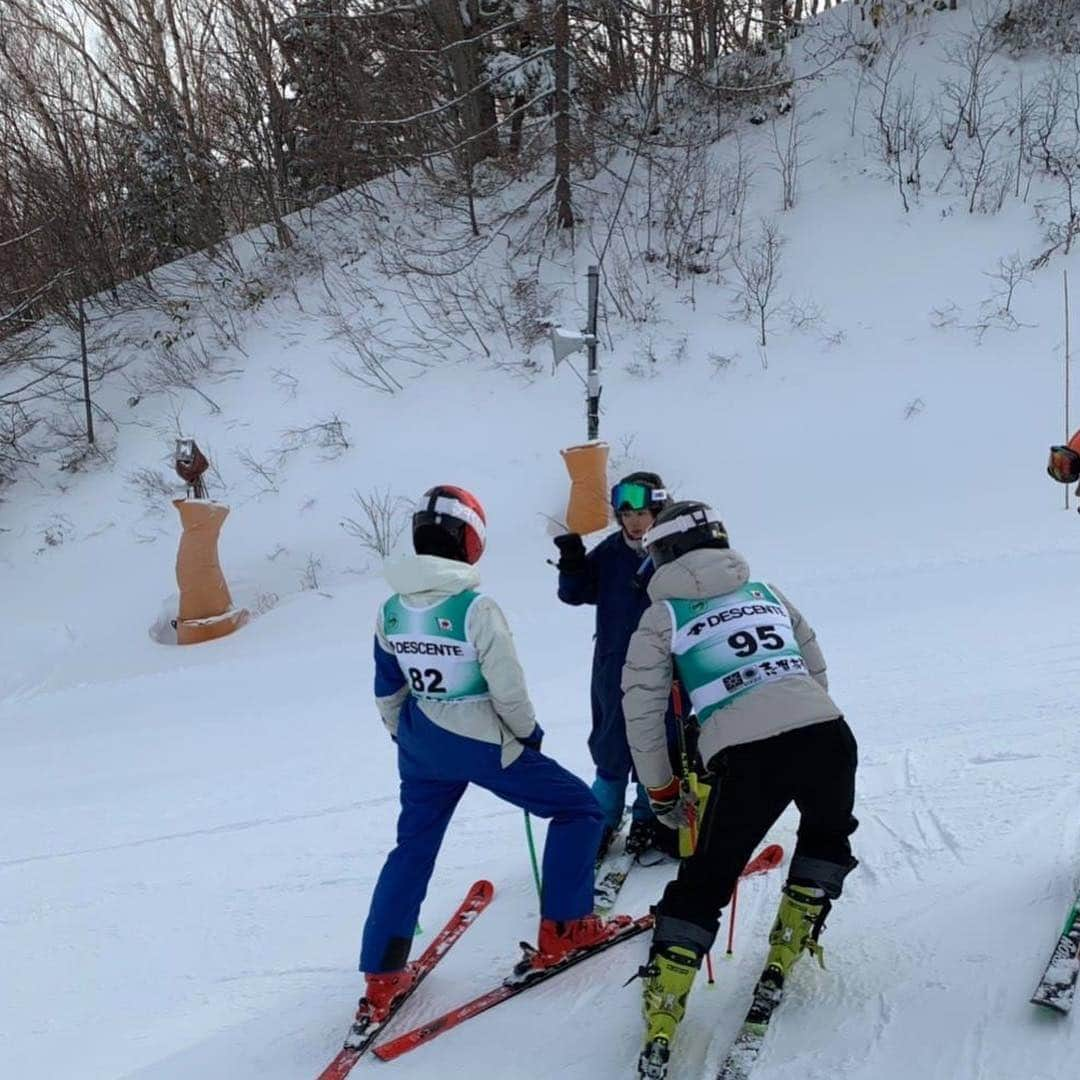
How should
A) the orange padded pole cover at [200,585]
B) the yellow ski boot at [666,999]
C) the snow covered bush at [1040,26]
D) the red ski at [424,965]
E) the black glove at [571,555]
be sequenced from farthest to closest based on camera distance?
the snow covered bush at [1040,26], the orange padded pole cover at [200,585], the black glove at [571,555], the red ski at [424,965], the yellow ski boot at [666,999]

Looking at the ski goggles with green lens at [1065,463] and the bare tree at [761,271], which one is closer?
the ski goggles with green lens at [1065,463]

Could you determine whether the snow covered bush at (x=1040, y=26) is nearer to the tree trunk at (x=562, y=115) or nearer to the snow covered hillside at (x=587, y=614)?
the snow covered hillside at (x=587, y=614)

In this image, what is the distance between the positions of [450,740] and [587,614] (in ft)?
14.9

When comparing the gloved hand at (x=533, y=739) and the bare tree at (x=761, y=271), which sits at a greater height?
the bare tree at (x=761, y=271)

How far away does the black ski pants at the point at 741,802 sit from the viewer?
8.23ft

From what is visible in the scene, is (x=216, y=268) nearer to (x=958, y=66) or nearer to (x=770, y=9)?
(x=770, y=9)

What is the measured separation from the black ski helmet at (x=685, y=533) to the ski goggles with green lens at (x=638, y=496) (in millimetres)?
659

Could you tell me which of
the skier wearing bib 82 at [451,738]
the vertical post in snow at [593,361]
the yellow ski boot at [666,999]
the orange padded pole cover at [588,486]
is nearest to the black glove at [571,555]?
the skier wearing bib 82 at [451,738]

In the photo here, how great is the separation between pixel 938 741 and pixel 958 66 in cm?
1212

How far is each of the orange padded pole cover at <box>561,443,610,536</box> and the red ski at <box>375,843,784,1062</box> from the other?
5.85 metres

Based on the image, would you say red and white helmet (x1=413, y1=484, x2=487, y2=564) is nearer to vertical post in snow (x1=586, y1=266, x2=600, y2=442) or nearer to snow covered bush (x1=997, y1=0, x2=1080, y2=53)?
vertical post in snow (x1=586, y1=266, x2=600, y2=442)

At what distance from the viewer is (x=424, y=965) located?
10.9ft

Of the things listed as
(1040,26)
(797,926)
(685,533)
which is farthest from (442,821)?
(1040,26)

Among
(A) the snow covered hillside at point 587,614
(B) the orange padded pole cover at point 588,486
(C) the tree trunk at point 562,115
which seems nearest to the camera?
(A) the snow covered hillside at point 587,614
